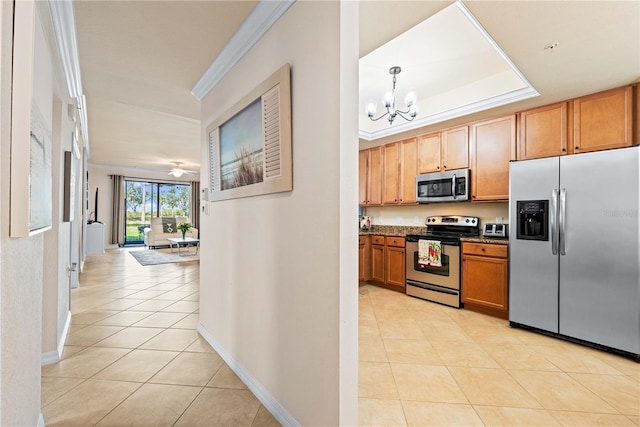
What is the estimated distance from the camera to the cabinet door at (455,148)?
3705 millimetres

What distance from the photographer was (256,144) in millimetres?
1849

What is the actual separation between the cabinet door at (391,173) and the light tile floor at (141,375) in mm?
3257

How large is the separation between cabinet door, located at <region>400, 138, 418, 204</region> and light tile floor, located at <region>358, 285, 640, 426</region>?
1.98m

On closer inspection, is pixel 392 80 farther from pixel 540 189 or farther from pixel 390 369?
pixel 390 369

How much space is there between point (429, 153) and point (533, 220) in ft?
5.45

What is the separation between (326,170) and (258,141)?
0.73 m

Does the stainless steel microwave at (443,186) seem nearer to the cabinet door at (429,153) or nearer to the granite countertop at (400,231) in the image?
the cabinet door at (429,153)

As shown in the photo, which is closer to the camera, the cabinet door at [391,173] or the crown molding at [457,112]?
the crown molding at [457,112]

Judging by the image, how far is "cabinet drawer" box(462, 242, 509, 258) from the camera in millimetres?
3154

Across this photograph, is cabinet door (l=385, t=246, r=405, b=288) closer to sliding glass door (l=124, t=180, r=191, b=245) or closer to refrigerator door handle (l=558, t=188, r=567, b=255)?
refrigerator door handle (l=558, t=188, r=567, b=255)

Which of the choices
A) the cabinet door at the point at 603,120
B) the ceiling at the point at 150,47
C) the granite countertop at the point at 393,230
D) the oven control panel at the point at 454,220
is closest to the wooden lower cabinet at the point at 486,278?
the oven control panel at the point at 454,220

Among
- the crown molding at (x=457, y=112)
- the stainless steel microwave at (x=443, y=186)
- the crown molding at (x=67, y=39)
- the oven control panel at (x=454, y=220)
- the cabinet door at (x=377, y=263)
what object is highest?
the crown molding at (x=457, y=112)

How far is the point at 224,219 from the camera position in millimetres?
2289

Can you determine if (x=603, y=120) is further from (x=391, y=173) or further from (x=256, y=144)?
(x=256, y=144)
